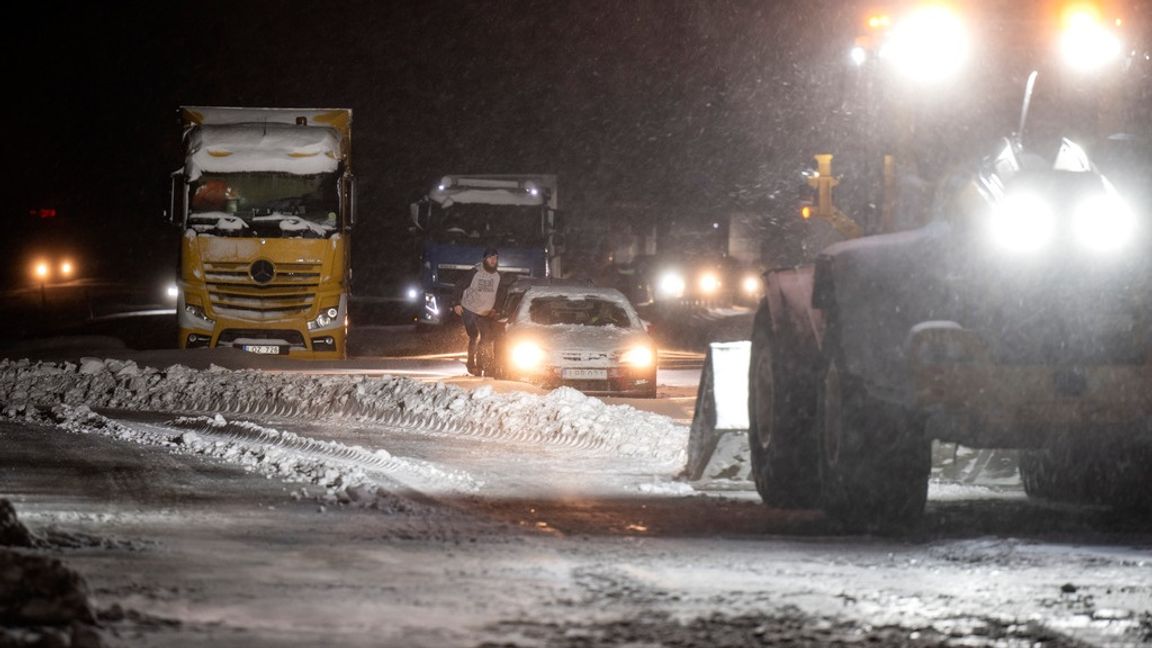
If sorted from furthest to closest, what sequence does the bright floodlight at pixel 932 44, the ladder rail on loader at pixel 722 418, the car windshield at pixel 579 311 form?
the car windshield at pixel 579 311 < the ladder rail on loader at pixel 722 418 < the bright floodlight at pixel 932 44

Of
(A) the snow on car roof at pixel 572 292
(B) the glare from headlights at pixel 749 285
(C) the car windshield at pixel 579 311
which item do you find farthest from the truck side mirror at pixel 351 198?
(B) the glare from headlights at pixel 749 285

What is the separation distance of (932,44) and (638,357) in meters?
12.6

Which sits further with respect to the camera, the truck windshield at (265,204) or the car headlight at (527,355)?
the truck windshield at (265,204)

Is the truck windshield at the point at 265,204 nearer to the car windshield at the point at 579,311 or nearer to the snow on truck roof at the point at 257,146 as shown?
the snow on truck roof at the point at 257,146

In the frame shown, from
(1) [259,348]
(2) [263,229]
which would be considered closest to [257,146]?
(2) [263,229]

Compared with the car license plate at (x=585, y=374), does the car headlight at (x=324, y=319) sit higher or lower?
higher

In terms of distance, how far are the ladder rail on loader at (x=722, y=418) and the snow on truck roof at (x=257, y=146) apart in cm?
1362

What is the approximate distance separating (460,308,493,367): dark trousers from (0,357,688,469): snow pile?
12.4 ft

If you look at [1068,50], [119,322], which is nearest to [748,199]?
[119,322]

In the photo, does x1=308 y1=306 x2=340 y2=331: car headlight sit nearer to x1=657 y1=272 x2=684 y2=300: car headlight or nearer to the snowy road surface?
the snowy road surface

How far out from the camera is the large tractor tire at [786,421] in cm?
1077

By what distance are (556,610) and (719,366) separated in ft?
17.5

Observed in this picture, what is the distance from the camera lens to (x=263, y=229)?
84.0ft

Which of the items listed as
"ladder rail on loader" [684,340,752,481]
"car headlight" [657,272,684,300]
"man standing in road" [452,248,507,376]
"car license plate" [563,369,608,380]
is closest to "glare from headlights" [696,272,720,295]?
"car headlight" [657,272,684,300]
